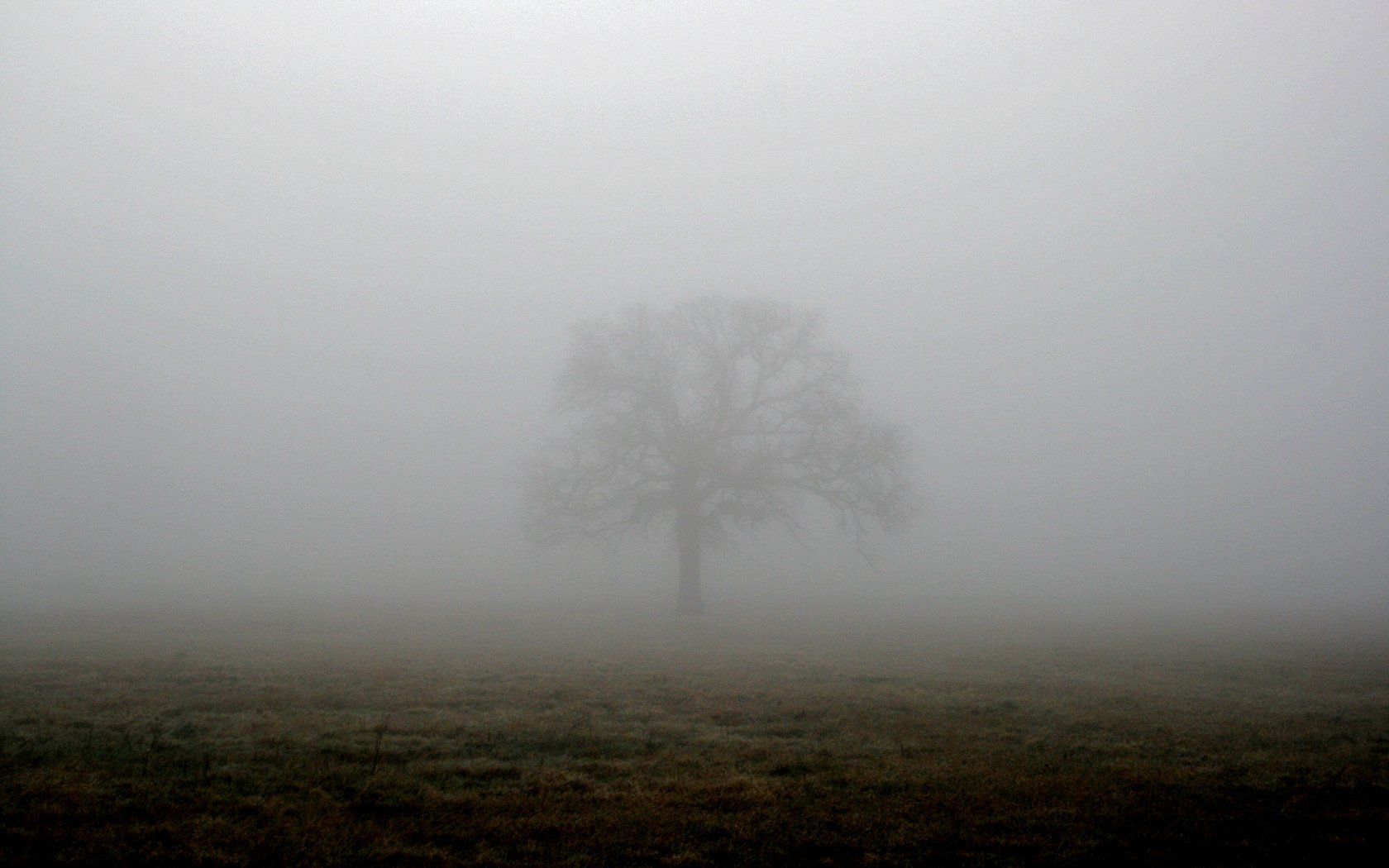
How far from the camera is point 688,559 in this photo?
1372 inches

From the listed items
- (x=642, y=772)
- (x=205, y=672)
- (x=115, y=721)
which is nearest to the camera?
(x=642, y=772)

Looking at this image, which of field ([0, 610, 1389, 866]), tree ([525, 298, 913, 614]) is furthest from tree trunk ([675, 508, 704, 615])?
field ([0, 610, 1389, 866])

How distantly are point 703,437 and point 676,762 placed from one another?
2626 cm

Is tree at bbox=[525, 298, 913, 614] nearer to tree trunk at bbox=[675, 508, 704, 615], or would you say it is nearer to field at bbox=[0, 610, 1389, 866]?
tree trunk at bbox=[675, 508, 704, 615]

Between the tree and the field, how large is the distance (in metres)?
15.5

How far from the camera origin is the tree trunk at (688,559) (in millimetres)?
34094

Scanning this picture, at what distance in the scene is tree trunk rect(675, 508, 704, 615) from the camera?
1342 inches

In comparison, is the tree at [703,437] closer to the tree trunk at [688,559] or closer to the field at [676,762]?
the tree trunk at [688,559]

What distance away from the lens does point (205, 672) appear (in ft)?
50.0

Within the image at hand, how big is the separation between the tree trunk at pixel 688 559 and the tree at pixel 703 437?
0.06 metres

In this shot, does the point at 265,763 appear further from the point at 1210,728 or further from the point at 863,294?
the point at 863,294

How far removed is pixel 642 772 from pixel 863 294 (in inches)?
7895

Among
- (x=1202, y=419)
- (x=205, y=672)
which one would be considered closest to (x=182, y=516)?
(x=205, y=672)

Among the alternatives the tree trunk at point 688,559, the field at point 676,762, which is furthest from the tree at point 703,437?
the field at point 676,762
